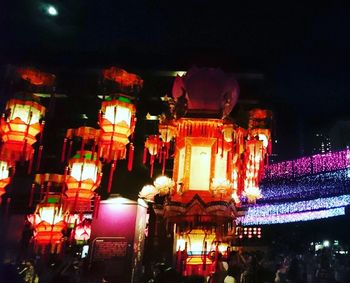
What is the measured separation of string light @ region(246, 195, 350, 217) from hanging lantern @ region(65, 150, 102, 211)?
1770cm

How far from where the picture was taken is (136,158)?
1141 centimetres

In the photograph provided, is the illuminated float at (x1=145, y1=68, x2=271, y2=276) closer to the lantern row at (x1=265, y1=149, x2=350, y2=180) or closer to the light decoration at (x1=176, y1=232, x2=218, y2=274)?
the light decoration at (x1=176, y1=232, x2=218, y2=274)

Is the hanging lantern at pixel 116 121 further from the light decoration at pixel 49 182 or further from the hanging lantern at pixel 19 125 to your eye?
the light decoration at pixel 49 182

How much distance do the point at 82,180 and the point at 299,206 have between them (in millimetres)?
20504

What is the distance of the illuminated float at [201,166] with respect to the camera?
716 centimetres

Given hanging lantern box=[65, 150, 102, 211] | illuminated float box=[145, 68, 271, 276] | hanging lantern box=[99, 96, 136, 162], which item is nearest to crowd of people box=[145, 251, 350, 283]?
illuminated float box=[145, 68, 271, 276]

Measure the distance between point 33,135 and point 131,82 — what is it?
2.17 metres

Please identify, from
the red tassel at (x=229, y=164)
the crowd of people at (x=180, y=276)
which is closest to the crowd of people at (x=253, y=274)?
the crowd of people at (x=180, y=276)

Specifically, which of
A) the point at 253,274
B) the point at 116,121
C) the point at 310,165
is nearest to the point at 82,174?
the point at 116,121

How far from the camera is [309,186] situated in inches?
898

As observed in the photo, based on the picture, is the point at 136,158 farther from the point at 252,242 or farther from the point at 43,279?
the point at 252,242

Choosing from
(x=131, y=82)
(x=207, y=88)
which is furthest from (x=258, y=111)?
(x=131, y=82)

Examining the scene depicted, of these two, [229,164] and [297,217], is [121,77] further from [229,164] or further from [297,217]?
[297,217]

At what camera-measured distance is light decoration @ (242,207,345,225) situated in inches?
978
